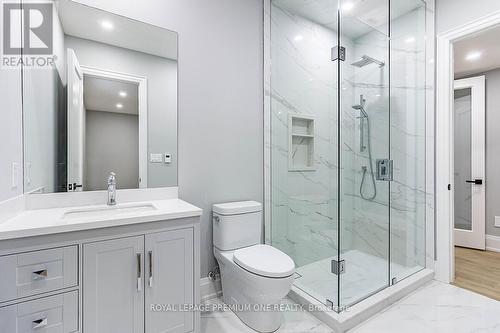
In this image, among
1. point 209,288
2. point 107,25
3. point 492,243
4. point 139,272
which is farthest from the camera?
point 492,243

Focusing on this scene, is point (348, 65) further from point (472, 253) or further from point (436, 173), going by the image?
point (472, 253)

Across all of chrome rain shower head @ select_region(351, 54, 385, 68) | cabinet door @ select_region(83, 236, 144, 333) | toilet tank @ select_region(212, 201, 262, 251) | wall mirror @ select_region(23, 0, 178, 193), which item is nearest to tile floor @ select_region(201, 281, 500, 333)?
toilet tank @ select_region(212, 201, 262, 251)

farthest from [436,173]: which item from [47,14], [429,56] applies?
[47,14]

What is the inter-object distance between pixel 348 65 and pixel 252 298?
6.21ft

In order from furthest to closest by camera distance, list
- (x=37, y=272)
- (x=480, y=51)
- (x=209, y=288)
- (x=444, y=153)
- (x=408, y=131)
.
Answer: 1. (x=480, y=51)
2. (x=408, y=131)
3. (x=444, y=153)
4. (x=209, y=288)
5. (x=37, y=272)

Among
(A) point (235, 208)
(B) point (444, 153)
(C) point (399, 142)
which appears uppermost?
(C) point (399, 142)

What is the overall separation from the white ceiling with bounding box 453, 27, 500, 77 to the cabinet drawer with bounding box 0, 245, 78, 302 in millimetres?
3481

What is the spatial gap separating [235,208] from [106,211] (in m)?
0.87

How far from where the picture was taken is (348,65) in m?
2.03

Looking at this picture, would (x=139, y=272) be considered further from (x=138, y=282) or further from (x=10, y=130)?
(x=10, y=130)

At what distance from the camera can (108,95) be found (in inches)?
68.2

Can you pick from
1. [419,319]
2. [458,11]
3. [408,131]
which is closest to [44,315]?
[419,319]

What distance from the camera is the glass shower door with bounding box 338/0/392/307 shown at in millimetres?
2086

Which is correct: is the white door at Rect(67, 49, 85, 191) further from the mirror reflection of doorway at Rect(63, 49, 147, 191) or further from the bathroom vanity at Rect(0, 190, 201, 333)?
the bathroom vanity at Rect(0, 190, 201, 333)
